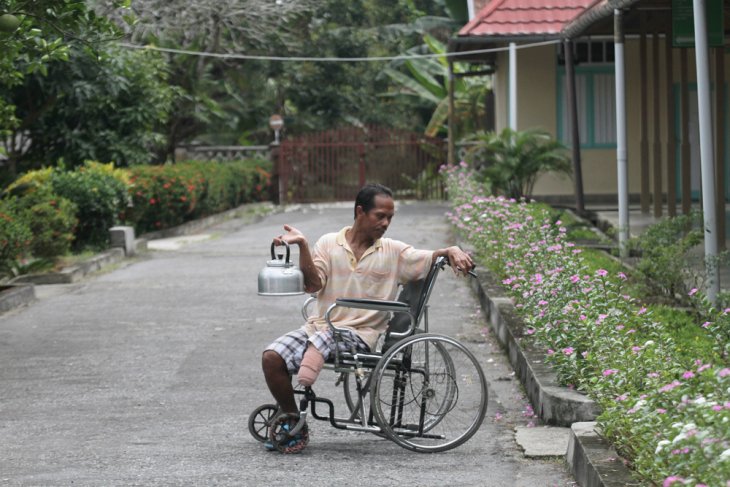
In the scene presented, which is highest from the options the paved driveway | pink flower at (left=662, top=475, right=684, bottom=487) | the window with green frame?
the window with green frame

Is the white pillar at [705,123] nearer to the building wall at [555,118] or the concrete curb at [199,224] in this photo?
the concrete curb at [199,224]

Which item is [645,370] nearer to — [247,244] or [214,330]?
[214,330]

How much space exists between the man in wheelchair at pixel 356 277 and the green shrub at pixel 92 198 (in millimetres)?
12359

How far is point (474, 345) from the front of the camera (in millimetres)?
10672

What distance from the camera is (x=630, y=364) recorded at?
6066 mm

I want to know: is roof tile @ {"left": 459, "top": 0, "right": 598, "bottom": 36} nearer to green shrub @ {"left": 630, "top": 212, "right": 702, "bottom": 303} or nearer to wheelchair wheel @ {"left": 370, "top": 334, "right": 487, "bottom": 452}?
green shrub @ {"left": 630, "top": 212, "right": 702, "bottom": 303}

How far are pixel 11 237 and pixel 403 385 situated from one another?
28.4 feet

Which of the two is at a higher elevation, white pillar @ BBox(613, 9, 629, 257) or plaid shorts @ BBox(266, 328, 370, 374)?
white pillar @ BBox(613, 9, 629, 257)

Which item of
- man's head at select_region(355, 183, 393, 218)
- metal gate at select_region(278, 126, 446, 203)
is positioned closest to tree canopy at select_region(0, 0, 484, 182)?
metal gate at select_region(278, 126, 446, 203)

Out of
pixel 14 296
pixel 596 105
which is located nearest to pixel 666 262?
pixel 14 296

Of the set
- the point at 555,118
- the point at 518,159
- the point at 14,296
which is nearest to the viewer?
the point at 14,296

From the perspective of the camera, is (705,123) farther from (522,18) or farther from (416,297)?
(522,18)

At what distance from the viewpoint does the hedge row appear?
15.7 meters

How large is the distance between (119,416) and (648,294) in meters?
4.47
